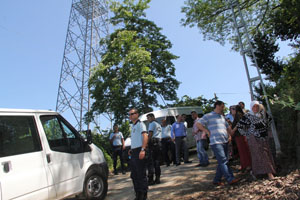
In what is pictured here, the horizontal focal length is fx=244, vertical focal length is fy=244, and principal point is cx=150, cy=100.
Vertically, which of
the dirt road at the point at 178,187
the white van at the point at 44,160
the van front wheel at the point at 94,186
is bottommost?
the dirt road at the point at 178,187

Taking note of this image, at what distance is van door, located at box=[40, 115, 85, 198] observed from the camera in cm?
430

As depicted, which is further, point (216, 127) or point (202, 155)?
point (202, 155)

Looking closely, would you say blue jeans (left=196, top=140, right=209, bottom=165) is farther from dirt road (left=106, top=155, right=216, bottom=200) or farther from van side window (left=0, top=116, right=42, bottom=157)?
A: van side window (left=0, top=116, right=42, bottom=157)

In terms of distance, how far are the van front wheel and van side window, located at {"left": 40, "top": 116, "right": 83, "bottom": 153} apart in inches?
23.3

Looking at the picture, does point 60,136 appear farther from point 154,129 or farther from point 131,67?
point 131,67

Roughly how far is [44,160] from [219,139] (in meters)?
3.34

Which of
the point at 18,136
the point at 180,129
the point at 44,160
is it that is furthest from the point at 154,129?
the point at 18,136

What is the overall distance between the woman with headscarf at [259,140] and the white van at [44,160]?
127 inches

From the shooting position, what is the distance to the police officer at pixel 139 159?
4574 millimetres

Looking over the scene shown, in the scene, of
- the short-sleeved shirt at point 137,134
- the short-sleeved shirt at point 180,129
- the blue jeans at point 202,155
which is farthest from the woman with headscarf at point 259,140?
the short-sleeved shirt at point 180,129

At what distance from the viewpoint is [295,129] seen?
5285mm

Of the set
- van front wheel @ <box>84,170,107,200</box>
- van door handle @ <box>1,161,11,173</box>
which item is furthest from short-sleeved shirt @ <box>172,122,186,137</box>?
van door handle @ <box>1,161,11,173</box>

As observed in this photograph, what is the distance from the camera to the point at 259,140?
473 cm

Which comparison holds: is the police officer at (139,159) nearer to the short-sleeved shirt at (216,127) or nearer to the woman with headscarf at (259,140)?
the short-sleeved shirt at (216,127)
